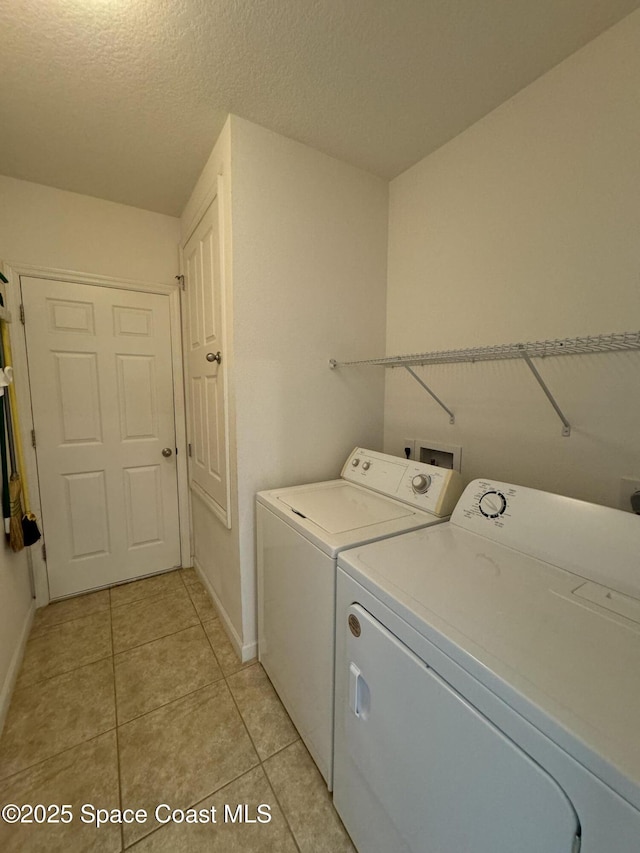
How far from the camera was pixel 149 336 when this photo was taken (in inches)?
89.4

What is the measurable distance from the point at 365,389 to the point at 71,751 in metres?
1.96

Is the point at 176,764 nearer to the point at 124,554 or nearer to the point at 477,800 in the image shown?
the point at 477,800

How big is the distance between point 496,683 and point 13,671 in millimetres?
2047

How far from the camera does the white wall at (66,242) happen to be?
1716 millimetres

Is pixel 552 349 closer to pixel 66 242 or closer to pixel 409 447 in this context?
pixel 409 447

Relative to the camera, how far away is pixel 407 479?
1.46m

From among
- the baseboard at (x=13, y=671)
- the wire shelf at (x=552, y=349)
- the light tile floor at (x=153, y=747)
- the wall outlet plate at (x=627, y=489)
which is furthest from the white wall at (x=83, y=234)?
the wall outlet plate at (x=627, y=489)

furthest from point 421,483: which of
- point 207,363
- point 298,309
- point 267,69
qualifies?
point 267,69

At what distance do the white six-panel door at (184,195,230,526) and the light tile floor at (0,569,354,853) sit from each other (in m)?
0.74

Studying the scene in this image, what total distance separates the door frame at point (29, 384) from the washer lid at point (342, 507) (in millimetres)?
1276

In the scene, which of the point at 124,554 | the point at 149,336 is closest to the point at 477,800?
the point at 124,554

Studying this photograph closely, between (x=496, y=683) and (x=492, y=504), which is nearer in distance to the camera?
(x=496, y=683)

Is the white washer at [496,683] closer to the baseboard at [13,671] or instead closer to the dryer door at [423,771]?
the dryer door at [423,771]

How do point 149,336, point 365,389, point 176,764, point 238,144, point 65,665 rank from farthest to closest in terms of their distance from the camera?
point 149,336 < point 365,389 < point 65,665 < point 238,144 < point 176,764
